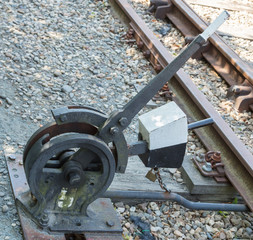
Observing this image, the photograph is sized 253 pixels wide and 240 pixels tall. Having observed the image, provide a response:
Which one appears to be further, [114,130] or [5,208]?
[5,208]

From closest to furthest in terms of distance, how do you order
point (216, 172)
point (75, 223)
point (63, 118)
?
point (63, 118), point (75, 223), point (216, 172)

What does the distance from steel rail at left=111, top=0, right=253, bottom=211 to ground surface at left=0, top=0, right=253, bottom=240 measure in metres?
0.17

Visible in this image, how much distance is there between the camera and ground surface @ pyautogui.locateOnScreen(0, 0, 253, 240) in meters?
4.27

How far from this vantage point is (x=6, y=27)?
257 inches

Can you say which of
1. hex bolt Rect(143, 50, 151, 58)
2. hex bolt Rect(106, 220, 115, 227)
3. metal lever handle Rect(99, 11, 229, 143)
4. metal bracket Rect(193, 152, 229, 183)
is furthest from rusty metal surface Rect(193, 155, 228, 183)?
hex bolt Rect(143, 50, 151, 58)

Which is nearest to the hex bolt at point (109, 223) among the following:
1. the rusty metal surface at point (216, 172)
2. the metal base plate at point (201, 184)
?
the metal base plate at point (201, 184)

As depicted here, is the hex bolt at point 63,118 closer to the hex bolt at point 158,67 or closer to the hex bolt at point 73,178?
the hex bolt at point 73,178

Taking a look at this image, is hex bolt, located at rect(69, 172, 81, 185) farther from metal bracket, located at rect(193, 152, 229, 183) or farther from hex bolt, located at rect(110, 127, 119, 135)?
metal bracket, located at rect(193, 152, 229, 183)

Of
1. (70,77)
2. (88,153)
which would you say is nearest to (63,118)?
(88,153)

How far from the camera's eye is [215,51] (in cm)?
677

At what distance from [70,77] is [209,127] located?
→ 1.72m

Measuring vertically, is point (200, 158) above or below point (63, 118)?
below

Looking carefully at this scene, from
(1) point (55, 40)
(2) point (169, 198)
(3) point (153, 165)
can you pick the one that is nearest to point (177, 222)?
(2) point (169, 198)

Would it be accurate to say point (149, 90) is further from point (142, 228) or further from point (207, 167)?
point (207, 167)
